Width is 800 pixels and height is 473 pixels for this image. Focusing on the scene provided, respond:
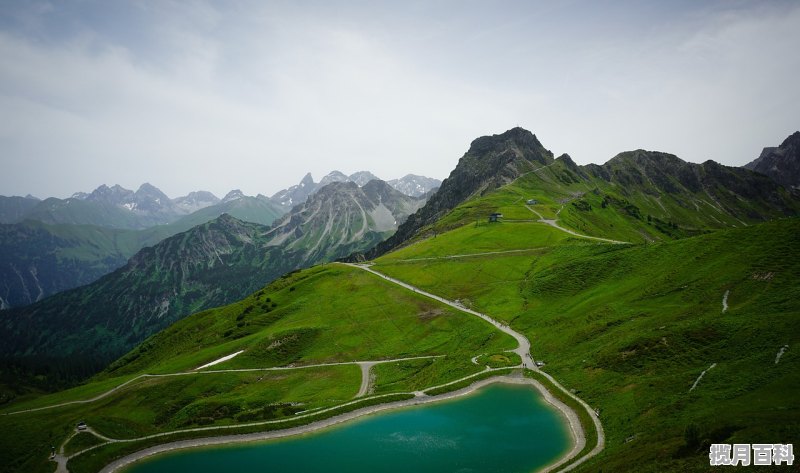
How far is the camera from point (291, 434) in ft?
202

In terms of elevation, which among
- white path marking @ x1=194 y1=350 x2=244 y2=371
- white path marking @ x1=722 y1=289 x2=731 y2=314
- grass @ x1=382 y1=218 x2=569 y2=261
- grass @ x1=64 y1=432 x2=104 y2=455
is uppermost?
grass @ x1=382 y1=218 x2=569 y2=261

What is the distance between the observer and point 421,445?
177 ft

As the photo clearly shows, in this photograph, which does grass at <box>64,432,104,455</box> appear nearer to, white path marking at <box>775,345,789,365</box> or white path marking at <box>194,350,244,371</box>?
white path marking at <box>194,350,244,371</box>

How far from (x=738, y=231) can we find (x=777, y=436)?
73.2 m

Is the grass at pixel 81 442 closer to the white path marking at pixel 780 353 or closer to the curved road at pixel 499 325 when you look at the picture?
the curved road at pixel 499 325

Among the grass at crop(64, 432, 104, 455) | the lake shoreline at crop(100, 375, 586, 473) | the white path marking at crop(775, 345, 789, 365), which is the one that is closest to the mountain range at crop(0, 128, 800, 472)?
the white path marking at crop(775, 345, 789, 365)

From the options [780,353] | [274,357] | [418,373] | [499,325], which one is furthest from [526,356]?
[274,357]

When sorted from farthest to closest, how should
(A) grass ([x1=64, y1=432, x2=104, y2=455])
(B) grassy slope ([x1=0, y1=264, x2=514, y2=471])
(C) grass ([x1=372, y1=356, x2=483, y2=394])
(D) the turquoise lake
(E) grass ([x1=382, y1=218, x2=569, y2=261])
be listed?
(E) grass ([x1=382, y1=218, x2=569, y2=261]) → (B) grassy slope ([x1=0, y1=264, x2=514, y2=471]) → (C) grass ([x1=372, y1=356, x2=483, y2=394]) → (A) grass ([x1=64, y1=432, x2=104, y2=455]) → (D) the turquoise lake

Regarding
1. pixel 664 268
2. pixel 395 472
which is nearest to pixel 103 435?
pixel 395 472

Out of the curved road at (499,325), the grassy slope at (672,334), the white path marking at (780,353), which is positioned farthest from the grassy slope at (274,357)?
the white path marking at (780,353)
